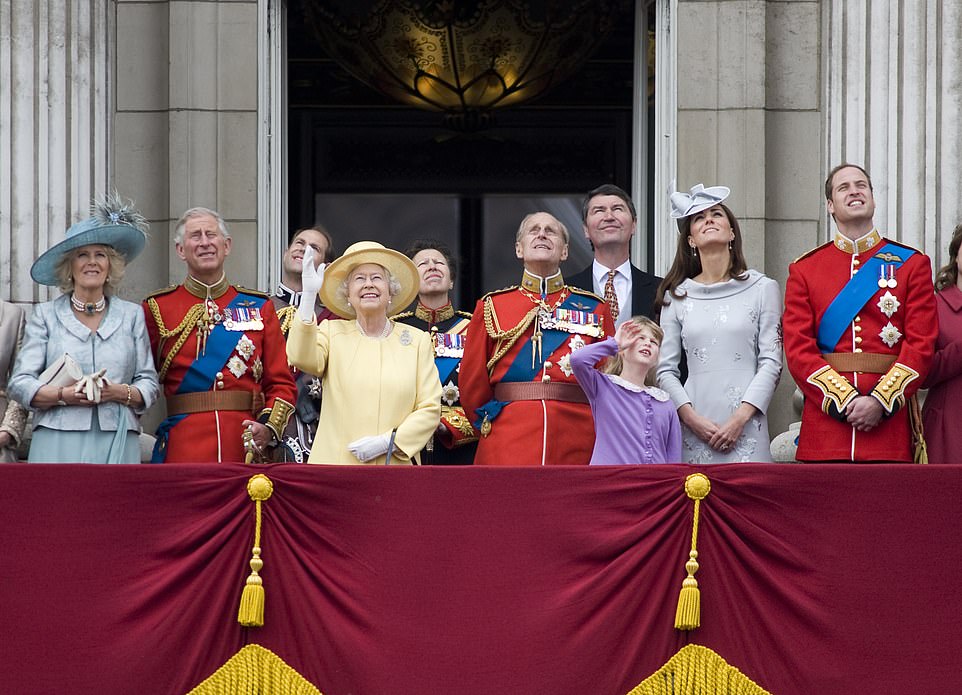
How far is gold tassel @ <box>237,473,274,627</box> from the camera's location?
679cm

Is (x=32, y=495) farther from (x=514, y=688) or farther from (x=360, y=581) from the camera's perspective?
(x=514, y=688)

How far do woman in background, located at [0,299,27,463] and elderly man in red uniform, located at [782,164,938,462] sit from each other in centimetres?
332

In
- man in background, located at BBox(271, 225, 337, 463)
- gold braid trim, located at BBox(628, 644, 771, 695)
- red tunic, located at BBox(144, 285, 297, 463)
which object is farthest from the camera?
man in background, located at BBox(271, 225, 337, 463)

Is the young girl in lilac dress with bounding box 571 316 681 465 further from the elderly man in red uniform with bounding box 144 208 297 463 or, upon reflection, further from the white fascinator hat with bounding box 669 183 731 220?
the elderly man in red uniform with bounding box 144 208 297 463

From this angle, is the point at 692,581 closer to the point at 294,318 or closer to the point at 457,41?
the point at 294,318

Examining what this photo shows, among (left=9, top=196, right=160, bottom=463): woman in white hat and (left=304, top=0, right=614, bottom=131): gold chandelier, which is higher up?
(left=304, top=0, right=614, bottom=131): gold chandelier

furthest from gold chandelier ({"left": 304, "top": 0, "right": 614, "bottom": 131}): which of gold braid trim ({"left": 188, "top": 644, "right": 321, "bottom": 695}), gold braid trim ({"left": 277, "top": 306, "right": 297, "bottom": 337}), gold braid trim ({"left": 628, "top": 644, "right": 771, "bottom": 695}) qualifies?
gold braid trim ({"left": 188, "top": 644, "right": 321, "bottom": 695})

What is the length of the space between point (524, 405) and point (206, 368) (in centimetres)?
140

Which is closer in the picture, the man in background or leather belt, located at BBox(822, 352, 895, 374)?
leather belt, located at BBox(822, 352, 895, 374)

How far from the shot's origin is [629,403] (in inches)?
295

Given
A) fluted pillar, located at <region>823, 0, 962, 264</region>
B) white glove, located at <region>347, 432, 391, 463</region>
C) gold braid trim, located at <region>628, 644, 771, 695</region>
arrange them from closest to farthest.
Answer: gold braid trim, located at <region>628, 644, 771, 695</region> → white glove, located at <region>347, 432, 391, 463</region> → fluted pillar, located at <region>823, 0, 962, 264</region>

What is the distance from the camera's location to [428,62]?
43.7 feet

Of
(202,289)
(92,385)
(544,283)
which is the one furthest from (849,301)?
(92,385)

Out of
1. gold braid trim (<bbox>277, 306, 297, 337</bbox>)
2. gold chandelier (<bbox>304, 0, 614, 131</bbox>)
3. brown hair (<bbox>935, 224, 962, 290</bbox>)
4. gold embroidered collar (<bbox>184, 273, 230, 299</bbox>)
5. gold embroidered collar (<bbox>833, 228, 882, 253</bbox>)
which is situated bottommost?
gold braid trim (<bbox>277, 306, 297, 337</bbox>)
